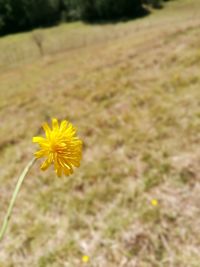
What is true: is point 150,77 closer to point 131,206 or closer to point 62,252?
point 131,206

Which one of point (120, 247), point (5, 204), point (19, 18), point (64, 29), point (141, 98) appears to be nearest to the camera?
point (120, 247)

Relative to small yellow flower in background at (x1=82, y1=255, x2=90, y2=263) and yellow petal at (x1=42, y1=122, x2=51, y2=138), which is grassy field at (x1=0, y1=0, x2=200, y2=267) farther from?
yellow petal at (x1=42, y1=122, x2=51, y2=138)

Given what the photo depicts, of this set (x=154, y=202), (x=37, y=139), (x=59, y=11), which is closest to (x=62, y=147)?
(x=37, y=139)

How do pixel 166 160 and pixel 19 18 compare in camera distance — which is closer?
pixel 166 160

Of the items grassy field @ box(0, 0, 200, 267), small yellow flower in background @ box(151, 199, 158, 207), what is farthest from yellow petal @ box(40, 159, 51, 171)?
small yellow flower in background @ box(151, 199, 158, 207)

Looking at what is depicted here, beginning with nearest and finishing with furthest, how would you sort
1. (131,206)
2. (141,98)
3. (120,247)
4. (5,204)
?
1. (120,247)
2. (131,206)
3. (5,204)
4. (141,98)

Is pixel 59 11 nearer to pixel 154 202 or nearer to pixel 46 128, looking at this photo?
pixel 154 202

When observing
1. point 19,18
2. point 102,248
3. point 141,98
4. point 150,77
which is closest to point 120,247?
point 102,248
